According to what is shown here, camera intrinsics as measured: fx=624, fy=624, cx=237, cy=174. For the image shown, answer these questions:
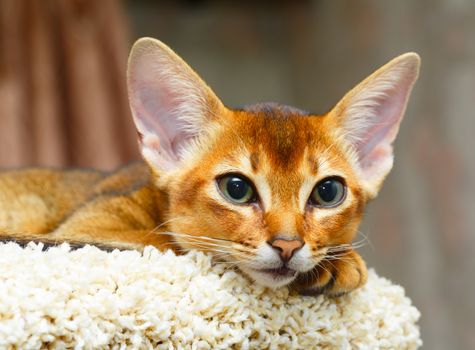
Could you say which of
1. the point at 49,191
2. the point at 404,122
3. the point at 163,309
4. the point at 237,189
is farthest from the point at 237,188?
the point at 404,122

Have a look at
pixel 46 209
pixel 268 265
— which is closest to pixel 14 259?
pixel 268 265

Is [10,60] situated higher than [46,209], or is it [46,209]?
[10,60]

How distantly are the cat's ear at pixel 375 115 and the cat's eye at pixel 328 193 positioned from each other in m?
0.13

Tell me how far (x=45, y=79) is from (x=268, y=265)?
185cm

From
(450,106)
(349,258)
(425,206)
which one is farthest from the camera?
(425,206)

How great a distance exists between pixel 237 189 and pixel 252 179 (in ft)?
0.11

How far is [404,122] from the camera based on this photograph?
260cm

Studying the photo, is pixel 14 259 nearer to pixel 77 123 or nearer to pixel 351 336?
pixel 351 336

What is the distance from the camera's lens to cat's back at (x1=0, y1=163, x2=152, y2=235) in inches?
→ 58.6

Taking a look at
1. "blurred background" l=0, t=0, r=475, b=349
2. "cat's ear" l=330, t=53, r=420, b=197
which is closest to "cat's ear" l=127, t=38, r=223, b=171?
"cat's ear" l=330, t=53, r=420, b=197

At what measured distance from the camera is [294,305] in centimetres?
104

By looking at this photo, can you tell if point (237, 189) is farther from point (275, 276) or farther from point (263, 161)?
point (275, 276)

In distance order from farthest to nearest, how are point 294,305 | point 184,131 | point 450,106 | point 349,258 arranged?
1. point 450,106
2. point 184,131
3. point 349,258
4. point 294,305

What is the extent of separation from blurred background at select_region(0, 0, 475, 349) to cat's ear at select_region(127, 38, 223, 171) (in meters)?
1.33
